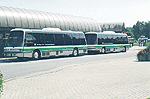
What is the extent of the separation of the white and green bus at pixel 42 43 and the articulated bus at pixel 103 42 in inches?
113

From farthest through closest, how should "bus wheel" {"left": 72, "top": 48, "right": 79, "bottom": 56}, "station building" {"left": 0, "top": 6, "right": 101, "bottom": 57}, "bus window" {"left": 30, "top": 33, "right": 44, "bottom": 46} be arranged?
"station building" {"left": 0, "top": 6, "right": 101, "bottom": 57}, "bus wheel" {"left": 72, "top": 48, "right": 79, "bottom": 56}, "bus window" {"left": 30, "top": 33, "right": 44, "bottom": 46}

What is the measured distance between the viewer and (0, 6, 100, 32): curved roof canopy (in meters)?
30.7

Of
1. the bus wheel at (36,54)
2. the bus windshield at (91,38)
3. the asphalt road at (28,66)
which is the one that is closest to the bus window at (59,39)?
the bus wheel at (36,54)

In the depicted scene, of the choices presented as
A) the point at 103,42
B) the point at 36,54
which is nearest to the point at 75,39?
the point at 103,42

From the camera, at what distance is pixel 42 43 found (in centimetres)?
2481

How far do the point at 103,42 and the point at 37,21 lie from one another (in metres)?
9.43

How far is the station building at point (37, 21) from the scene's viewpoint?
29.9m

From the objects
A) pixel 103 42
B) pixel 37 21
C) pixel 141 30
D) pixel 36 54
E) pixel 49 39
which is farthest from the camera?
pixel 141 30

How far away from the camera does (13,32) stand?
23.4 metres

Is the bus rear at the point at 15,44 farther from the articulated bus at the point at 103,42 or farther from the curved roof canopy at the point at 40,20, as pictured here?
the articulated bus at the point at 103,42

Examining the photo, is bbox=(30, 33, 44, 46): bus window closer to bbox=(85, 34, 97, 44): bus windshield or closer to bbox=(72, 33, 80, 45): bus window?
bbox=(72, 33, 80, 45): bus window

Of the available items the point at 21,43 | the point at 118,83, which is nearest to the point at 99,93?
the point at 118,83

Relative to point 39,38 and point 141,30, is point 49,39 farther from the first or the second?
point 141,30

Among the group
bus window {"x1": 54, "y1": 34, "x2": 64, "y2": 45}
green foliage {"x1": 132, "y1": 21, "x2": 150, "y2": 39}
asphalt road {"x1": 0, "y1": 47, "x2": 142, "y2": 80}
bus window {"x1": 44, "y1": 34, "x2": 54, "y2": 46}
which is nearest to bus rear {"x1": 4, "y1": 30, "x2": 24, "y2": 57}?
asphalt road {"x1": 0, "y1": 47, "x2": 142, "y2": 80}
